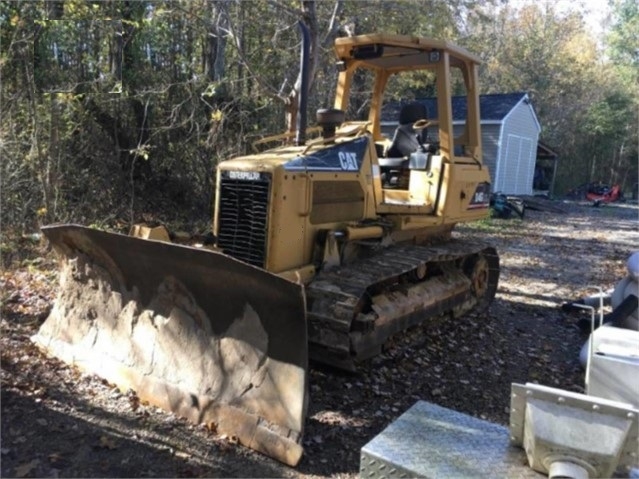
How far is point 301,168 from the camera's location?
452 centimetres

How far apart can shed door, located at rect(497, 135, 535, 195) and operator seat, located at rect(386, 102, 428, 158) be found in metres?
18.9

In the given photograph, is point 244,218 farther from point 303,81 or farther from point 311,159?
point 303,81

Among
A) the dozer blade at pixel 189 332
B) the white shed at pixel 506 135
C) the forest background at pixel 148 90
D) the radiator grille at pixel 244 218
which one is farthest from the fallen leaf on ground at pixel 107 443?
the white shed at pixel 506 135

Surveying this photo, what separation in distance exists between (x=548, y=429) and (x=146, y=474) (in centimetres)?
223

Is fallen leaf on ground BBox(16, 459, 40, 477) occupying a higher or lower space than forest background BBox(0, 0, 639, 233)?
lower

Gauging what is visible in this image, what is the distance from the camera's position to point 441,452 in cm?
215

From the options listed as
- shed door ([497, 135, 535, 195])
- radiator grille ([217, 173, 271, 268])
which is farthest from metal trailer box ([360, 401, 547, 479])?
shed door ([497, 135, 535, 195])

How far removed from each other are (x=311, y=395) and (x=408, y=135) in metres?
3.17

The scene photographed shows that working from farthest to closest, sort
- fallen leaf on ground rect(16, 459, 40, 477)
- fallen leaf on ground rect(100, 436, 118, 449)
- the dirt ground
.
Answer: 1. fallen leaf on ground rect(100, 436, 118, 449)
2. the dirt ground
3. fallen leaf on ground rect(16, 459, 40, 477)

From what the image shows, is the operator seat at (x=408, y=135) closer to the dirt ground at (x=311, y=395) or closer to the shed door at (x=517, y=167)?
the dirt ground at (x=311, y=395)

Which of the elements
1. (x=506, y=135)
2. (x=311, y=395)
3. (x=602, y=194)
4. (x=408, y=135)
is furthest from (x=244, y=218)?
(x=602, y=194)

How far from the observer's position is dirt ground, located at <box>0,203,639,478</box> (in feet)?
10.8

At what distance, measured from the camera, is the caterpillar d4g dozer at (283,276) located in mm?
3578

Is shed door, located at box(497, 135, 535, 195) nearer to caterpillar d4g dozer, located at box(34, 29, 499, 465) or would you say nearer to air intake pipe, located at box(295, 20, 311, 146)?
caterpillar d4g dozer, located at box(34, 29, 499, 465)
